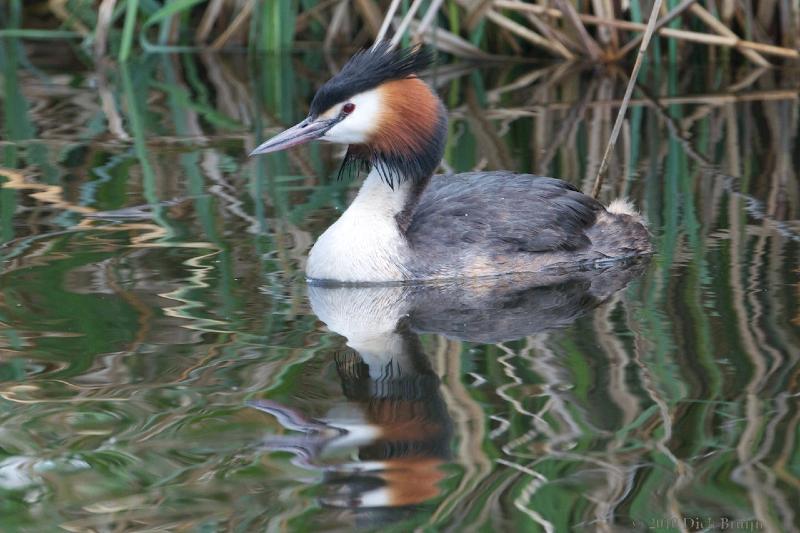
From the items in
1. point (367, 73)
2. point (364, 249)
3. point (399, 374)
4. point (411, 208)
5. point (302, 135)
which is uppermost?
point (367, 73)

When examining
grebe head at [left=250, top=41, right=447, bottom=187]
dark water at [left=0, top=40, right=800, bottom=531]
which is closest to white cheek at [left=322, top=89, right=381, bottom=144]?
grebe head at [left=250, top=41, right=447, bottom=187]

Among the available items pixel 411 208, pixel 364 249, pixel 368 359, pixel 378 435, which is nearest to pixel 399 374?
pixel 368 359

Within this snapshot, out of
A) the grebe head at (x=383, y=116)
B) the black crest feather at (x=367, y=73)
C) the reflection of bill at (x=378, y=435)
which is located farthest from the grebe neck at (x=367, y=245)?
the reflection of bill at (x=378, y=435)

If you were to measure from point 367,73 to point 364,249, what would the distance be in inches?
28.9

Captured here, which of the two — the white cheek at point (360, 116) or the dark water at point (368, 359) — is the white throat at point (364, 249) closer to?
the dark water at point (368, 359)

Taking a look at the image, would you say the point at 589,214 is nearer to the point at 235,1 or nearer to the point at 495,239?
the point at 495,239

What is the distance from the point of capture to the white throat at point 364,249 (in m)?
5.95

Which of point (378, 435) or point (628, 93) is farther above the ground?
point (628, 93)

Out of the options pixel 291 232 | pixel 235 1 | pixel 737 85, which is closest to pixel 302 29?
pixel 235 1

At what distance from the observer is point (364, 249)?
19.5ft

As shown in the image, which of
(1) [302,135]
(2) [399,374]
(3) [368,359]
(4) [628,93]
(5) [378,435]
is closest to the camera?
(5) [378,435]

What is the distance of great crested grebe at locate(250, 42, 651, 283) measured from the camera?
595cm

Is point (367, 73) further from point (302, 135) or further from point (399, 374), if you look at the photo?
point (399, 374)

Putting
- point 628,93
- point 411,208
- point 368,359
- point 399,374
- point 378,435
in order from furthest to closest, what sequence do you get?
point 628,93
point 411,208
point 368,359
point 399,374
point 378,435
